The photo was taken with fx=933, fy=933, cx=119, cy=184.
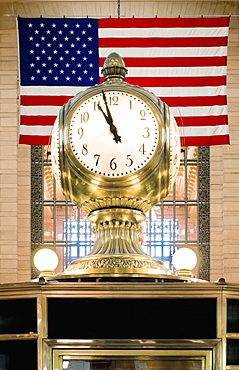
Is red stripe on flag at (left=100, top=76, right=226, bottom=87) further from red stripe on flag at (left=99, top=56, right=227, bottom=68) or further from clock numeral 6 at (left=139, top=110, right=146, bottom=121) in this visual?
clock numeral 6 at (left=139, top=110, right=146, bottom=121)

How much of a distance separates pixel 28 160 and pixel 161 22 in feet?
36.2

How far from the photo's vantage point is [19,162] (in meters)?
20.9

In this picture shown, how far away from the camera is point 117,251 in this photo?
153 cm

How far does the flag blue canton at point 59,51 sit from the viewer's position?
10.1 m

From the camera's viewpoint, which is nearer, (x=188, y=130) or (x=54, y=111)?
(x=188, y=130)

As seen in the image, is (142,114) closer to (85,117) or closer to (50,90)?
(85,117)

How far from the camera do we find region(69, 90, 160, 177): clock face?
1.52 meters

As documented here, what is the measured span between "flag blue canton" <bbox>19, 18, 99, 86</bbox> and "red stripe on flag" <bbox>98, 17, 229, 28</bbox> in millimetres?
426

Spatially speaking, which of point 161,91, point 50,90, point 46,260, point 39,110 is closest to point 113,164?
point 46,260

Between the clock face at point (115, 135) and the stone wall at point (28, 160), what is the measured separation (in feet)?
60.8

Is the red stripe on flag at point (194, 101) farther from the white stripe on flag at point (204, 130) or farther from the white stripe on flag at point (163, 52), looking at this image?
the white stripe on flag at point (163, 52)

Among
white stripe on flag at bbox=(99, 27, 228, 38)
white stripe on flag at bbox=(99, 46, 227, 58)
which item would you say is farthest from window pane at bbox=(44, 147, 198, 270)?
white stripe on flag at bbox=(99, 46, 227, 58)

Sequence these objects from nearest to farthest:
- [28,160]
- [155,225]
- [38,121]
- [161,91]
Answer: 1. [38,121]
2. [161,91]
3. [155,225]
4. [28,160]

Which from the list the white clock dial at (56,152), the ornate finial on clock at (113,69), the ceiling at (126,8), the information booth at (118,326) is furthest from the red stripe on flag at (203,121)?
the ceiling at (126,8)
